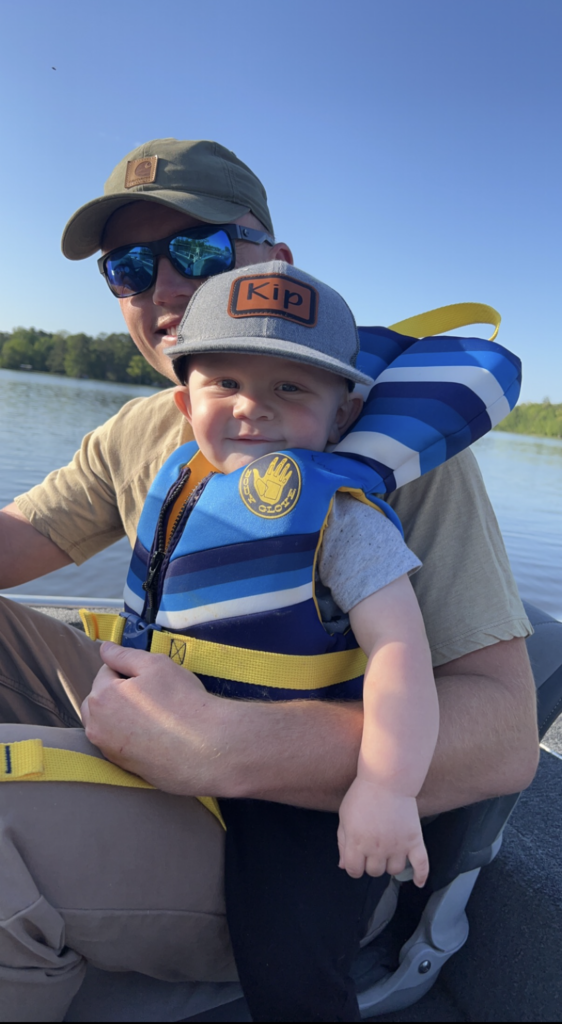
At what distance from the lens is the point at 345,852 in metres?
0.98

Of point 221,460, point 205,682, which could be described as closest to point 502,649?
point 205,682

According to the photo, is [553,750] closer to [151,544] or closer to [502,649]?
[502,649]

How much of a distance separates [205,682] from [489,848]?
74 cm

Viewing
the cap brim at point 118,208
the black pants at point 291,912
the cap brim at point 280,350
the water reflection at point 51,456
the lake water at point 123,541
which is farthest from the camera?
the lake water at point 123,541

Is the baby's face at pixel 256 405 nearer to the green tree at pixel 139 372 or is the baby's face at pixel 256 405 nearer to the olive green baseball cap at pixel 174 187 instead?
the olive green baseball cap at pixel 174 187

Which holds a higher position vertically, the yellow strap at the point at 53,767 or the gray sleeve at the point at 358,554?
the gray sleeve at the point at 358,554

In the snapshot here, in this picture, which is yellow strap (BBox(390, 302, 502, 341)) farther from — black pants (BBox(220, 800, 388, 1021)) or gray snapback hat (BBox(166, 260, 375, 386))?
black pants (BBox(220, 800, 388, 1021))

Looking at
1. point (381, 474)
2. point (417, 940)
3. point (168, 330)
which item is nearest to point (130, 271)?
point (168, 330)

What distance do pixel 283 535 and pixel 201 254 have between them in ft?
3.84

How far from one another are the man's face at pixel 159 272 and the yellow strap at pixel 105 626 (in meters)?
0.85

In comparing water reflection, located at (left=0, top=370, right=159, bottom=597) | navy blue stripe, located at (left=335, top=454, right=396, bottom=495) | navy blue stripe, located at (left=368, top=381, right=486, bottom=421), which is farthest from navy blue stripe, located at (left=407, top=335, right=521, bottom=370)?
water reflection, located at (left=0, top=370, right=159, bottom=597)

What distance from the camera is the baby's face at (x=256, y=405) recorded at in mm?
1297

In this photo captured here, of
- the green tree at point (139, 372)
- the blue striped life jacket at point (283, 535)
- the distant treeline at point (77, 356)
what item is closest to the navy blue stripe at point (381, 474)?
the blue striped life jacket at point (283, 535)

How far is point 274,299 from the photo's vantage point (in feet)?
4.21
